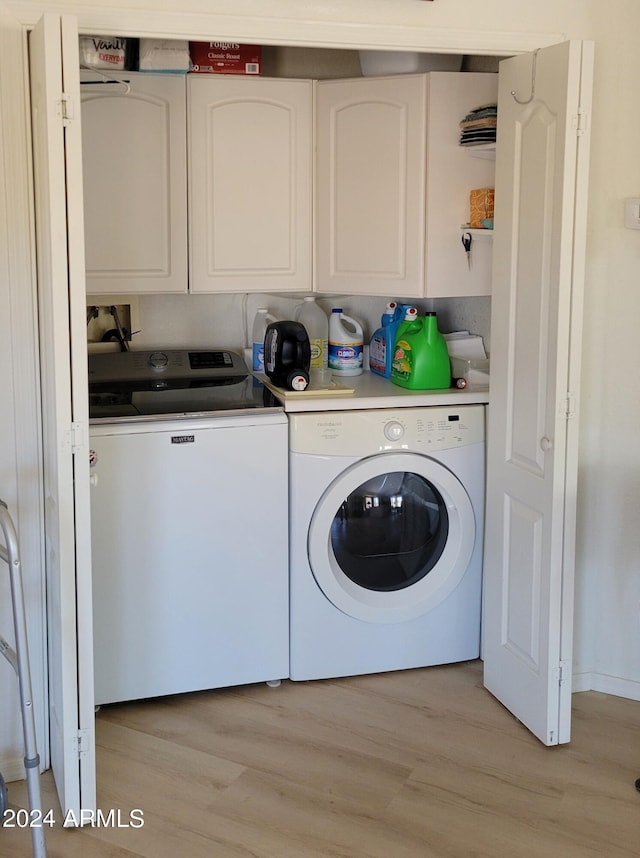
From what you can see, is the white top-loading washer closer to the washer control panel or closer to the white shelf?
the washer control panel

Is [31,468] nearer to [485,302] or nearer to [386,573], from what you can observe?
[386,573]

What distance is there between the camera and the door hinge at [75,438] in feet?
6.91

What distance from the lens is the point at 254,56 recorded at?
2.95 metres

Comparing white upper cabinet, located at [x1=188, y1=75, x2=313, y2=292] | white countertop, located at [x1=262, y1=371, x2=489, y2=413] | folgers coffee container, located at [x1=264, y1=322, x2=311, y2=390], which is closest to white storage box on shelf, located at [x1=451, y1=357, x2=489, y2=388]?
white countertop, located at [x1=262, y1=371, x2=489, y2=413]

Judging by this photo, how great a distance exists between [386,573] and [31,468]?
1.19 metres

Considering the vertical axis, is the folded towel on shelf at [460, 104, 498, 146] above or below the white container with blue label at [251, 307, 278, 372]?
above

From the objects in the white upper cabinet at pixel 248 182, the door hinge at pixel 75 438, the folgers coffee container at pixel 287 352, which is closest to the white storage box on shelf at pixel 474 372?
the folgers coffee container at pixel 287 352

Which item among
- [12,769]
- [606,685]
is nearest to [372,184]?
[606,685]

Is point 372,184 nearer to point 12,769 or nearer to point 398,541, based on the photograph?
point 398,541

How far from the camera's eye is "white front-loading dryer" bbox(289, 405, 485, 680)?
2883 mm

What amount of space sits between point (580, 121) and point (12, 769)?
215cm

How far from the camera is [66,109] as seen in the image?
197 cm

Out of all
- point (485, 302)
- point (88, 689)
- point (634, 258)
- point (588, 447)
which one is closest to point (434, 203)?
point (485, 302)

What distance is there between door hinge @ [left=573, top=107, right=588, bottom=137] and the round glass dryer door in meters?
1.05
